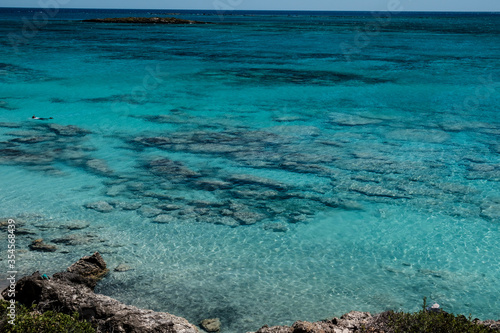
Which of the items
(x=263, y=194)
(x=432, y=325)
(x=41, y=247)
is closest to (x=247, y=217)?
(x=263, y=194)

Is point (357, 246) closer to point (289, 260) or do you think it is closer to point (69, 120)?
point (289, 260)

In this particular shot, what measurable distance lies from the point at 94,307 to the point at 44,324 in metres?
0.82

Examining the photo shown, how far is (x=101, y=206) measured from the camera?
11.6 meters

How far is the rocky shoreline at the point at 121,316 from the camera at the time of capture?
598 cm

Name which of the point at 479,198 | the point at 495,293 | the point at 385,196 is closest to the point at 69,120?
the point at 385,196

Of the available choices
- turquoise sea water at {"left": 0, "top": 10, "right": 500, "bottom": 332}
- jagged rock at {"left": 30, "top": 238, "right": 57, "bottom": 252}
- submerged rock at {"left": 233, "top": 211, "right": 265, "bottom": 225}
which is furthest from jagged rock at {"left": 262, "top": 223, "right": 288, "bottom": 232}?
jagged rock at {"left": 30, "top": 238, "right": 57, "bottom": 252}

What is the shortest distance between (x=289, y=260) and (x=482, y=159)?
30.1 ft

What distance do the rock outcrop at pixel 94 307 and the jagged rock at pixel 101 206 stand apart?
404 cm

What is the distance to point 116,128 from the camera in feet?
61.9

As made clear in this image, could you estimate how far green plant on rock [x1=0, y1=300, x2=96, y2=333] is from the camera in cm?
570

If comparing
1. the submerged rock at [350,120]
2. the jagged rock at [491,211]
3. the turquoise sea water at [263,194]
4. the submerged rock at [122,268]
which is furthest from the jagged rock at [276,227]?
the submerged rock at [350,120]

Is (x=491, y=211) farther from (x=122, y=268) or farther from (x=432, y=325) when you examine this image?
(x=122, y=268)

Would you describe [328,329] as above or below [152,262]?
above

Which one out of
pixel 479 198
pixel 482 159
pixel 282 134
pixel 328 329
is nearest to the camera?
pixel 328 329
